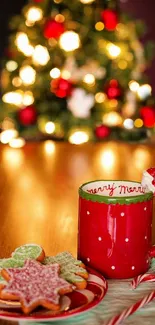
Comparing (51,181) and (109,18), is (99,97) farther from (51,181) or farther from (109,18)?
(51,181)

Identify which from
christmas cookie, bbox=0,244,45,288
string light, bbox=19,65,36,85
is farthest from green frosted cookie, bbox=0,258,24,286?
string light, bbox=19,65,36,85

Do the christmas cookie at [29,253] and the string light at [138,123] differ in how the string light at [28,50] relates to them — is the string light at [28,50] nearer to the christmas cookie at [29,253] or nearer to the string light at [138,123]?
the string light at [138,123]

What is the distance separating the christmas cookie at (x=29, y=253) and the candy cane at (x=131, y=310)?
164mm

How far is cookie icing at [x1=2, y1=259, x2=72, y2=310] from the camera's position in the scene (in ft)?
2.27

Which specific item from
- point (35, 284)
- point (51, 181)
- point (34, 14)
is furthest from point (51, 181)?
point (34, 14)

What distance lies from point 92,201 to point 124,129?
103 inches

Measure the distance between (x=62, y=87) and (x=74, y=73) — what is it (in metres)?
0.11

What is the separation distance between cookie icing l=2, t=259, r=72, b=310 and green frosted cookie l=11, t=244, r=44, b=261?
1.3 inches

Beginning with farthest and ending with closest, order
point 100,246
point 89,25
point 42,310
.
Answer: point 89,25, point 100,246, point 42,310

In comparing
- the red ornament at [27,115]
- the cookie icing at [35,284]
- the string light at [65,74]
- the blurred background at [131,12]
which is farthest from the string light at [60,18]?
the cookie icing at [35,284]

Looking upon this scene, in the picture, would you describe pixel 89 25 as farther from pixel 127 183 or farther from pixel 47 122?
pixel 127 183

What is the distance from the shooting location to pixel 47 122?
3305mm

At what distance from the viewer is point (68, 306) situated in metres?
0.70

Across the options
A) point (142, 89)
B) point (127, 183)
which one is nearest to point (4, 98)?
point (142, 89)
